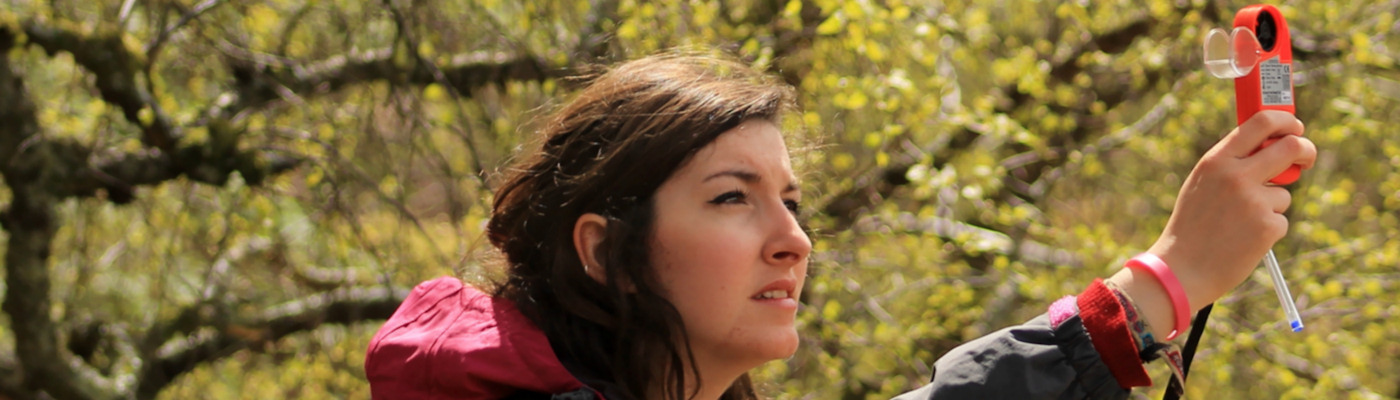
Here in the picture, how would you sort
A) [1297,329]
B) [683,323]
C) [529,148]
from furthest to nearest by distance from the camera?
[529,148]
[683,323]
[1297,329]

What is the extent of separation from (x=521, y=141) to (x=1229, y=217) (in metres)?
2.50

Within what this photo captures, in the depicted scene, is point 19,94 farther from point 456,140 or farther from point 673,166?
point 673,166

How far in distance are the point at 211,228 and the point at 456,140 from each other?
1116 mm

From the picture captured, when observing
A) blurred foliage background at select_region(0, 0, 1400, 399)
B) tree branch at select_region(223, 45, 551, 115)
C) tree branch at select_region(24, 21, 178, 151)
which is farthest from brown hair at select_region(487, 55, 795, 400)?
tree branch at select_region(24, 21, 178, 151)

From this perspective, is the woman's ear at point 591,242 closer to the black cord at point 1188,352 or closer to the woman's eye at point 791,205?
the woman's eye at point 791,205

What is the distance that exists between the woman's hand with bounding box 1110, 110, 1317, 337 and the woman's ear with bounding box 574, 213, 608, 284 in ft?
2.29

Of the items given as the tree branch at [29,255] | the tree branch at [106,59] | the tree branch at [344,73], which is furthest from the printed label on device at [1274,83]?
the tree branch at [29,255]

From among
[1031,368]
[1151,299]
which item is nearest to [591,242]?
[1031,368]

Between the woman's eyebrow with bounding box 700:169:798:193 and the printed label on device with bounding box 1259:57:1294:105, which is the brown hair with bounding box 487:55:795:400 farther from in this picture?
the printed label on device with bounding box 1259:57:1294:105

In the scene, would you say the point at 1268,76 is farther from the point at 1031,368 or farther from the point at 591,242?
the point at 591,242

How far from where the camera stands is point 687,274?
5.46 ft

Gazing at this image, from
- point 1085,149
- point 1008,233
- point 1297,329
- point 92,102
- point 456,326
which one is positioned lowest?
point 1008,233

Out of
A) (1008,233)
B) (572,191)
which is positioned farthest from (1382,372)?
(572,191)

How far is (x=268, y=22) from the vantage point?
4.66 metres
